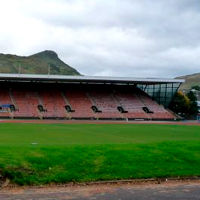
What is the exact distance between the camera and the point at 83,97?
60188 millimetres

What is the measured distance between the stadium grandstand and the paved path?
43.2 metres

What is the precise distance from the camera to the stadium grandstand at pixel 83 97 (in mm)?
54188

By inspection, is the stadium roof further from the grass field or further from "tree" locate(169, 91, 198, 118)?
the grass field

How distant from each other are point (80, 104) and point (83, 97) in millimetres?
2777

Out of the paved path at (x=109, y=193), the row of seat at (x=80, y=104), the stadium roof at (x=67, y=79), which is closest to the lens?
the paved path at (x=109, y=193)

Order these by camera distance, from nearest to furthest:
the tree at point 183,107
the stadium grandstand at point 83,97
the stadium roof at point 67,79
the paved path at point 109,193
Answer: the paved path at point 109,193, the stadium roof at point 67,79, the stadium grandstand at point 83,97, the tree at point 183,107

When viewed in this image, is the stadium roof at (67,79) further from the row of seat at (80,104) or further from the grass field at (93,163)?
the grass field at (93,163)

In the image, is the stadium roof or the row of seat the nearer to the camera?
the stadium roof

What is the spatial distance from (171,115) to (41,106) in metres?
20.8

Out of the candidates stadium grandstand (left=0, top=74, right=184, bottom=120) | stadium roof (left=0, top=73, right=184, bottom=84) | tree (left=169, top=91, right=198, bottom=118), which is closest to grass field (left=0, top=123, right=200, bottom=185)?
stadium grandstand (left=0, top=74, right=184, bottom=120)

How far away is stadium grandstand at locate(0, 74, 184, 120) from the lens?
54188 mm

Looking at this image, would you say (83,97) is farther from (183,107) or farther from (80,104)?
(183,107)

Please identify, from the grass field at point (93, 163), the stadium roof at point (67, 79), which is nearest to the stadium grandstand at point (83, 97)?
the stadium roof at point (67, 79)

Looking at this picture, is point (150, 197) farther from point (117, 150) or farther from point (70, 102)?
point (70, 102)
